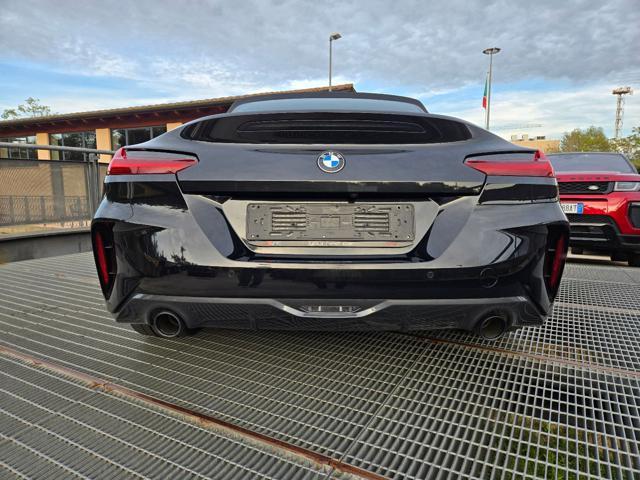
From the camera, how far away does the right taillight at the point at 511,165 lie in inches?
63.1

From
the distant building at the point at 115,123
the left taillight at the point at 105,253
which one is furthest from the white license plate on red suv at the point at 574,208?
the distant building at the point at 115,123

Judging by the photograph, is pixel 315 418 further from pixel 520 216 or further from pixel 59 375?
pixel 59 375

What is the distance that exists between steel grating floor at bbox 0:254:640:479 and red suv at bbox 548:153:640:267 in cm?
252

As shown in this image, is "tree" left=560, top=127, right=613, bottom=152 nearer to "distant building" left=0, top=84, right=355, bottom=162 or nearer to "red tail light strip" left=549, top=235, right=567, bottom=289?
"distant building" left=0, top=84, right=355, bottom=162

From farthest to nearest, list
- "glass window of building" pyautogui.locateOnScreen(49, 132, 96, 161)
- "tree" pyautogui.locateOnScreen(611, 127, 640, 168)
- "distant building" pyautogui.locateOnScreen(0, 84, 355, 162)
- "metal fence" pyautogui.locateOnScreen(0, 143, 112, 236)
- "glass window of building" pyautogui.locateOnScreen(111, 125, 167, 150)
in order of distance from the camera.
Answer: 1. "tree" pyautogui.locateOnScreen(611, 127, 640, 168)
2. "glass window of building" pyautogui.locateOnScreen(49, 132, 96, 161)
3. "glass window of building" pyautogui.locateOnScreen(111, 125, 167, 150)
4. "distant building" pyautogui.locateOnScreen(0, 84, 355, 162)
5. "metal fence" pyautogui.locateOnScreen(0, 143, 112, 236)

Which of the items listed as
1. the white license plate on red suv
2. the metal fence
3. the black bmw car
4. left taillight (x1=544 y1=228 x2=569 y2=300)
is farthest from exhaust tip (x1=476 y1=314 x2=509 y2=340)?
the metal fence

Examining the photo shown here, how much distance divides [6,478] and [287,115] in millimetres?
1596

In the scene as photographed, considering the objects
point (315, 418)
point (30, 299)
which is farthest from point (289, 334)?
point (30, 299)

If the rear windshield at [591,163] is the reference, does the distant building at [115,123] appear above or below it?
above

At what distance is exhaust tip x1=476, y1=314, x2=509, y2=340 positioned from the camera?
5.34 feet

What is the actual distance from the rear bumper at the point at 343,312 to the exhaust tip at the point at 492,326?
2 centimetres

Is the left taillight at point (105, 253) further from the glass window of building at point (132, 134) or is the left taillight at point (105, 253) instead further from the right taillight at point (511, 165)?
the glass window of building at point (132, 134)

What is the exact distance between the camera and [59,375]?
197 cm

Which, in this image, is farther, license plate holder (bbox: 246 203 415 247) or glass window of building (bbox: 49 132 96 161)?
glass window of building (bbox: 49 132 96 161)
